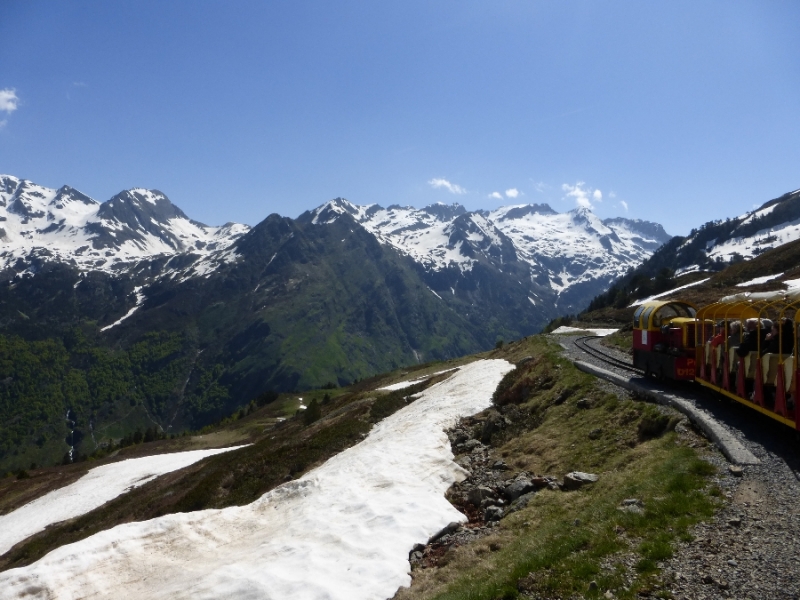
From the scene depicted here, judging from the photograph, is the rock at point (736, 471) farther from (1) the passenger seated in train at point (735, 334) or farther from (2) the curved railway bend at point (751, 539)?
(1) the passenger seated in train at point (735, 334)

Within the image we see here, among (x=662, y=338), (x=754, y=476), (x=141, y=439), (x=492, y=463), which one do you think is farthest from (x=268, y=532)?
(x=141, y=439)

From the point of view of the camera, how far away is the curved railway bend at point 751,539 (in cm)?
885

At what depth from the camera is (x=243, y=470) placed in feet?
108

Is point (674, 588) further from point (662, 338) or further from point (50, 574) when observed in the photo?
point (662, 338)

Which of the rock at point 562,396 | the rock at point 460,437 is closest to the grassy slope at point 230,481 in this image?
the rock at point 460,437

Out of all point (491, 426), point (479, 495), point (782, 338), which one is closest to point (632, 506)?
point (479, 495)

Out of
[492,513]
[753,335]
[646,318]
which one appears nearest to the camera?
[492,513]

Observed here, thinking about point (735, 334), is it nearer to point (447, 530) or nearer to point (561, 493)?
point (561, 493)

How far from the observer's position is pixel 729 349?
21.0 m

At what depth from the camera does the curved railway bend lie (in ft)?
29.0

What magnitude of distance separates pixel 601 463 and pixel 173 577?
14.2 m

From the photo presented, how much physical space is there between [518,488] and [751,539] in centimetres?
774

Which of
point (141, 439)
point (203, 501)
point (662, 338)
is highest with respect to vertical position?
point (662, 338)

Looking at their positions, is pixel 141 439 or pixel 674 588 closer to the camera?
pixel 674 588
